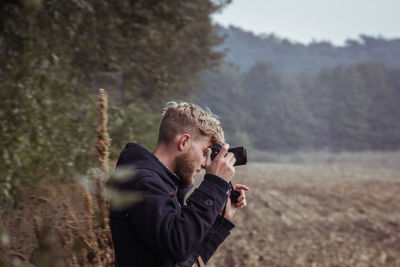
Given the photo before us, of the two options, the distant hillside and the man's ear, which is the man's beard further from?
the distant hillside

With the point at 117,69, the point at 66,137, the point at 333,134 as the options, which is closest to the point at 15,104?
the point at 66,137

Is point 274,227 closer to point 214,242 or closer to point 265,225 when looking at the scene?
point 265,225

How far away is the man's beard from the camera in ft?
6.54

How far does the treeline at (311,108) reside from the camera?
165 feet

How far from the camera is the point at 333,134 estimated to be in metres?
53.9

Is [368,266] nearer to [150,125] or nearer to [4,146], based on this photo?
[150,125]

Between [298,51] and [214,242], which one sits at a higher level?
[298,51]

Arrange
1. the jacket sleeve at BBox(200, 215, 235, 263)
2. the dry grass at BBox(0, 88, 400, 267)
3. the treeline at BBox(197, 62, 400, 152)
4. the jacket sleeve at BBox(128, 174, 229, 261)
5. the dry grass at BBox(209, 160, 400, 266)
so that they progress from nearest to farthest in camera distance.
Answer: the jacket sleeve at BBox(128, 174, 229, 261), the jacket sleeve at BBox(200, 215, 235, 263), the dry grass at BBox(0, 88, 400, 267), the dry grass at BBox(209, 160, 400, 266), the treeline at BBox(197, 62, 400, 152)

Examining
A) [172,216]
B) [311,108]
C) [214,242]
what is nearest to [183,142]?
[172,216]

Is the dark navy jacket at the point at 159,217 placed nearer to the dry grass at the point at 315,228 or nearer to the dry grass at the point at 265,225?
the dry grass at the point at 265,225

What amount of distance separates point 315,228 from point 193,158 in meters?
6.89

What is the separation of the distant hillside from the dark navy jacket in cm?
9397

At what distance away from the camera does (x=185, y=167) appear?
201cm

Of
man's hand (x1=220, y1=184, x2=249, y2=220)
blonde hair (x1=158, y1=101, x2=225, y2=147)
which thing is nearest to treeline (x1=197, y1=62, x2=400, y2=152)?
man's hand (x1=220, y1=184, x2=249, y2=220)
